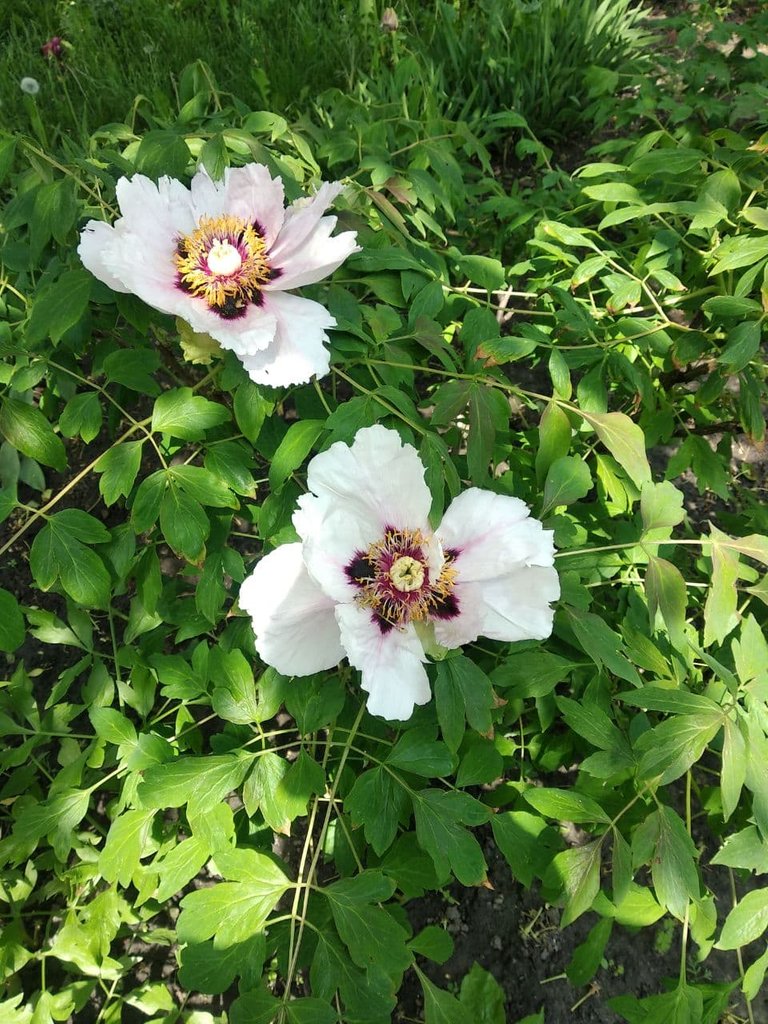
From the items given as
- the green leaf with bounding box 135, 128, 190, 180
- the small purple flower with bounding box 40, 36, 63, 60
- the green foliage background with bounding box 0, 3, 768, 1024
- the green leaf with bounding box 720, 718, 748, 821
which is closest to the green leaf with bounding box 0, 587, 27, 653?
the green foliage background with bounding box 0, 3, 768, 1024

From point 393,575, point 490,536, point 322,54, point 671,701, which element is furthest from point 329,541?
point 322,54

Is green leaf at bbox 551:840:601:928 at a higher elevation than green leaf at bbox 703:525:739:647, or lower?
lower

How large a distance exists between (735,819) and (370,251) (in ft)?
4.11

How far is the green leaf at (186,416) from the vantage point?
1127 mm

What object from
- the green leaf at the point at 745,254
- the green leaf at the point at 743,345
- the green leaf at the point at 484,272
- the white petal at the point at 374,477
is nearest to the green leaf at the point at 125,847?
the white petal at the point at 374,477

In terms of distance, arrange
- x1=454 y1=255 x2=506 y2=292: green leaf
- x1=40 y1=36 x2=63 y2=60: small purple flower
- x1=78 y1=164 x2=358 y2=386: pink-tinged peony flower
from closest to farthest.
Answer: x1=78 y1=164 x2=358 y2=386: pink-tinged peony flower
x1=454 y1=255 x2=506 y2=292: green leaf
x1=40 y1=36 x2=63 y2=60: small purple flower

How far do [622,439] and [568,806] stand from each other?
A: 0.60 metres

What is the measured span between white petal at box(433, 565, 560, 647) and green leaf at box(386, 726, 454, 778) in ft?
0.68

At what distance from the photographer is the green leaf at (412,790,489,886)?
107cm

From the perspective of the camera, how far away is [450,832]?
109 centimetres

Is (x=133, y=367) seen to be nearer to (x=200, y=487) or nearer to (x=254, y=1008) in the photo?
(x=200, y=487)

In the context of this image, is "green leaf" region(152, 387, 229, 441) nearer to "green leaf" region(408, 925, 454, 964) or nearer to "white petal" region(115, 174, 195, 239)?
"white petal" region(115, 174, 195, 239)

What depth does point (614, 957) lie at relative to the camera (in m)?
1.65

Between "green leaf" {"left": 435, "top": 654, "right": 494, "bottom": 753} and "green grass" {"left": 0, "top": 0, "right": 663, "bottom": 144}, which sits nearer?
"green leaf" {"left": 435, "top": 654, "right": 494, "bottom": 753}
